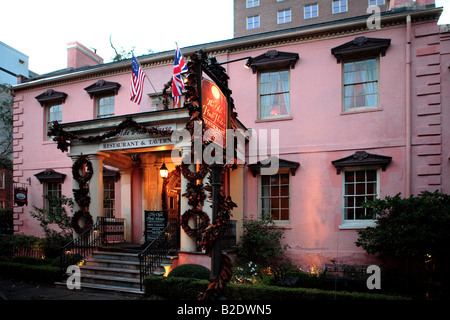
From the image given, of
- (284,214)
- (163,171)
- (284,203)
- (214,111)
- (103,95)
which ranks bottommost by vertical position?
(284,214)

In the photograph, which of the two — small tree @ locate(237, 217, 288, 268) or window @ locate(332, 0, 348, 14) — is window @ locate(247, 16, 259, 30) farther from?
small tree @ locate(237, 217, 288, 268)

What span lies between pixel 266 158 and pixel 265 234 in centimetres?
279

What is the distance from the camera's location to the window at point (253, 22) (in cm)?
3867

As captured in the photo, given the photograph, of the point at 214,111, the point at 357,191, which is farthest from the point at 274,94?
the point at 214,111

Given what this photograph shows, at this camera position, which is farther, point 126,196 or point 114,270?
point 126,196

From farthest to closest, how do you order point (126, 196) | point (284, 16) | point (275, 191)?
point (284, 16) < point (126, 196) < point (275, 191)

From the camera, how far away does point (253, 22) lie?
38969 mm

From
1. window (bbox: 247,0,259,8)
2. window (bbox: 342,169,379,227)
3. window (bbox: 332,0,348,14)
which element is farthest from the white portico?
window (bbox: 247,0,259,8)

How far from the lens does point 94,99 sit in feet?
51.2

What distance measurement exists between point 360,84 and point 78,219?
36.2 feet

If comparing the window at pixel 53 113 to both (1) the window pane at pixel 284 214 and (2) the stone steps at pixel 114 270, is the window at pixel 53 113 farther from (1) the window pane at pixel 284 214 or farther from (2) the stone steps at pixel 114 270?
(1) the window pane at pixel 284 214

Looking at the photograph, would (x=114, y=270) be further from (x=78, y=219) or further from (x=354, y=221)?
(x=354, y=221)

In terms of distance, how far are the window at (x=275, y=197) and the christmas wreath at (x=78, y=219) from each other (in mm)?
6151
